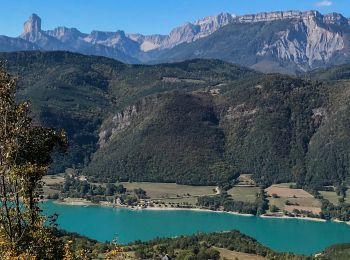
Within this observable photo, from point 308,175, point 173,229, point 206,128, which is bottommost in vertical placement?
point 173,229

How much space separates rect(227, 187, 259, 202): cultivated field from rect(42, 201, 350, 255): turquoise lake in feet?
36.5

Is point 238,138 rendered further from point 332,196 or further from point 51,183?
point 51,183

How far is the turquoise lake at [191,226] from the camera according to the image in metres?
108

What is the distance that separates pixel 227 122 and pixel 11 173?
17678 centimetres

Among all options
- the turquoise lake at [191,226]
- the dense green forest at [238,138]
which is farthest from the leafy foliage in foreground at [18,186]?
the dense green forest at [238,138]

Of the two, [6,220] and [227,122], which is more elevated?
[227,122]

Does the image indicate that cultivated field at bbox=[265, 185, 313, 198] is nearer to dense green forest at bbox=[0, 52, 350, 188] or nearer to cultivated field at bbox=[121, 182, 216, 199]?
dense green forest at bbox=[0, 52, 350, 188]

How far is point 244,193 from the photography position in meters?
149

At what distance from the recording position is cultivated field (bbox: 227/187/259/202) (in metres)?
142

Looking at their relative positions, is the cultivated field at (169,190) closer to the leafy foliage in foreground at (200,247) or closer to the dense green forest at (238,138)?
the dense green forest at (238,138)

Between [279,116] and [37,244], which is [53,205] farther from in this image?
[37,244]

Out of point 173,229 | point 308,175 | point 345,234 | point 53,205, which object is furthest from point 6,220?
point 308,175

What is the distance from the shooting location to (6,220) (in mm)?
14828

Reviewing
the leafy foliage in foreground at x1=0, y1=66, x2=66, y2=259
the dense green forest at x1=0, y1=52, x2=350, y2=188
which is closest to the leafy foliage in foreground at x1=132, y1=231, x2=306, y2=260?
the leafy foliage in foreground at x1=0, y1=66, x2=66, y2=259
